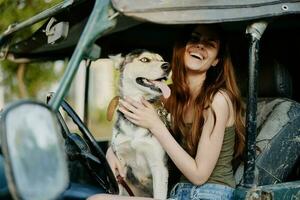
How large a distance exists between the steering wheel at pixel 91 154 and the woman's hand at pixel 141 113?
9.0 inches

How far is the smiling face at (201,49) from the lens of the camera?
126 inches

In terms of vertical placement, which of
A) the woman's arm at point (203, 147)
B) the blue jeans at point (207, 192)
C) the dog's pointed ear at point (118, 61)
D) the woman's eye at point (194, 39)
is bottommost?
the blue jeans at point (207, 192)

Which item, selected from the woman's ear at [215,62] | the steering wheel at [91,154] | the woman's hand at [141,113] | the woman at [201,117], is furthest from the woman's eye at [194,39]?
the steering wheel at [91,154]

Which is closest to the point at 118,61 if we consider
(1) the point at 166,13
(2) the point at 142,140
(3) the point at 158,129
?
(2) the point at 142,140

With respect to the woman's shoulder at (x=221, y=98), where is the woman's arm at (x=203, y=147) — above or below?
below

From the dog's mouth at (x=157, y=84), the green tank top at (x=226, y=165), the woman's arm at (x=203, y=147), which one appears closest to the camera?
the woman's arm at (x=203, y=147)

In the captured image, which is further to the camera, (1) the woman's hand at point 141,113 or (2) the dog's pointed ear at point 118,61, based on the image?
(2) the dog's pointed ear at point 118,61

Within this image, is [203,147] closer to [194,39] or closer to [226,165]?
[226,165]

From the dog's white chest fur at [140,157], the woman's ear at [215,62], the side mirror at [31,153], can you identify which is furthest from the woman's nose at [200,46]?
the side mirror at [31,153]

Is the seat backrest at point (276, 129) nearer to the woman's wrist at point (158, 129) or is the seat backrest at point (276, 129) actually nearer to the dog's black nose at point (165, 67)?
the woman's wrist at point (158, 129)

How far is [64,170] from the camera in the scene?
2.00m

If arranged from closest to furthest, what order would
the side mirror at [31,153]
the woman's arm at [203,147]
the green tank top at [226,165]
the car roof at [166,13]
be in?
the side mirror at [31,153] < the car roof at [166,13] < the woman's arm at [203,147] < the green tank top at [226,165]

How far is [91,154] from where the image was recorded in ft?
10.3

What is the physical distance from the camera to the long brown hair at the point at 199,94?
3.10 meters
